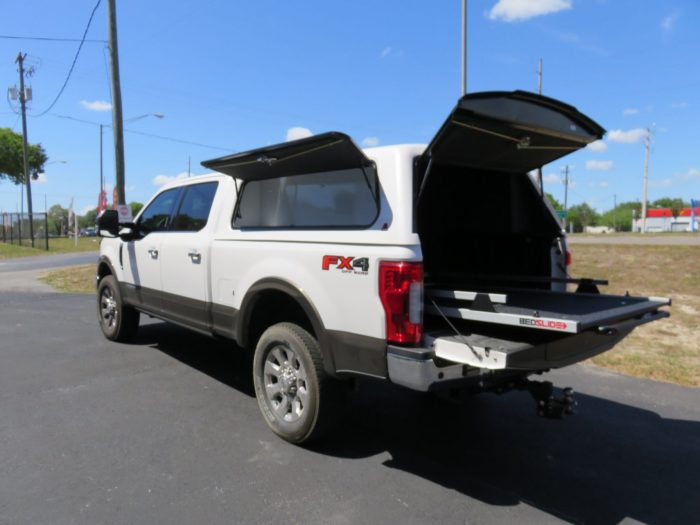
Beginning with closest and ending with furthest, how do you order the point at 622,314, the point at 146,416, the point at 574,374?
1. the point at 622,314
2. the point at 146,416
3. the point at 574,374

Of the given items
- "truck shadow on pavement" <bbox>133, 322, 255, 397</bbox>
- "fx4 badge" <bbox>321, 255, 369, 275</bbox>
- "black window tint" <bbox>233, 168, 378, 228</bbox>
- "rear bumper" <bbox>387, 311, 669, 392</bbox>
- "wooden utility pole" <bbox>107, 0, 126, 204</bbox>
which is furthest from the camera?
"wooden utility pole" <bbox>107, 0, 126, 204</bbox>

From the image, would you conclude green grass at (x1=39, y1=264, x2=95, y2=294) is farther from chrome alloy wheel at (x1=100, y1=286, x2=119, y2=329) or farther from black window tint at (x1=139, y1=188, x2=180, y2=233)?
black window tint at (x1=139, y1=188, x2=180, y2=233)

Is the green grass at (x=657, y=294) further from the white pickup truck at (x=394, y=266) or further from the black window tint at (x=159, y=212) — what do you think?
the black window tint at (x=159, y=212)

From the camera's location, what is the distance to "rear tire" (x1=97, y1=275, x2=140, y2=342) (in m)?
6.70

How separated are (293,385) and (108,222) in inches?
132

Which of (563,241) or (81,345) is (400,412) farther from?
(81,345)

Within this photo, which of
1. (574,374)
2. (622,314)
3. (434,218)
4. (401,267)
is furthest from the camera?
(574,374)

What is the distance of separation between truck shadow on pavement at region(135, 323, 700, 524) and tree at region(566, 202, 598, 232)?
121 metres

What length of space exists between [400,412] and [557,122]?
2654 mm

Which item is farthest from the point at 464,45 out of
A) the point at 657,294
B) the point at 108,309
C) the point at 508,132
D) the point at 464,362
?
the point at 464,362

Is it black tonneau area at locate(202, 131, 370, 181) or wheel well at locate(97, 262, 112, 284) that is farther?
wheel well at locate(97, 262, 112, 284)

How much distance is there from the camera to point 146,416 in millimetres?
4398

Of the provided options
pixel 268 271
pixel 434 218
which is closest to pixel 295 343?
pixel 268 271

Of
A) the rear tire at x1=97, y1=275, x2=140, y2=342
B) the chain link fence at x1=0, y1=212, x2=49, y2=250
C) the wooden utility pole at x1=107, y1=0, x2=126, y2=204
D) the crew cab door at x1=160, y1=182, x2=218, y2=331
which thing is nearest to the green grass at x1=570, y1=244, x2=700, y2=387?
the crew cab door at x1=160, y1=182, x2=218, y2=331
